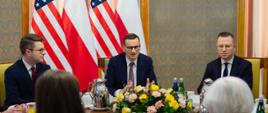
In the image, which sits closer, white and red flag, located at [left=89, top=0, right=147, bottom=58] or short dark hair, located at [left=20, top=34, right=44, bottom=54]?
short dark hair, located at [left=20, top=34, right=44, bottom=54]

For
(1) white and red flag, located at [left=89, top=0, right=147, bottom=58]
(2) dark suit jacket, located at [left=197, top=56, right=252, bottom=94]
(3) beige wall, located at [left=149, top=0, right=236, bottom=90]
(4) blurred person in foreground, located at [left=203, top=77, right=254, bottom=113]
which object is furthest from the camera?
(3) beige wall, located at [left=149, top=0, right=236, bottom=90]

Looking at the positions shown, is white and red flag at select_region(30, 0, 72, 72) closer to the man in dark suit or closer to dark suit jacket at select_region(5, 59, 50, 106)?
dark suit jacket at select_region(5, 59, 50, 106)

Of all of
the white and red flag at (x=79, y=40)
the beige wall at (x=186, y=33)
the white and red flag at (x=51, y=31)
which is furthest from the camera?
the beige wall at (x=186, y=33)

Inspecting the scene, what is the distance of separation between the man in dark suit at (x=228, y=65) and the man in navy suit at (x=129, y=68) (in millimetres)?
565

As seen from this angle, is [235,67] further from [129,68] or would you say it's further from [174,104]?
[174,104]

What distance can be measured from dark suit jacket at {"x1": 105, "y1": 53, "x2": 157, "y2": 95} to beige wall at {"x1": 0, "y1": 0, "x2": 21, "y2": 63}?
1.31 m

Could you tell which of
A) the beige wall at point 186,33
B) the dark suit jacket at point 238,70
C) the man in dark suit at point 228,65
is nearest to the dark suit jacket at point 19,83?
the dark suit jacket at point 238,70

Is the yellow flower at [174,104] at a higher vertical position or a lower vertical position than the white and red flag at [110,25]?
lower

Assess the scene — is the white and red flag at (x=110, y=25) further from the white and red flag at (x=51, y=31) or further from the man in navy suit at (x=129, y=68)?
the man in navy suit at (x=129, y=68)

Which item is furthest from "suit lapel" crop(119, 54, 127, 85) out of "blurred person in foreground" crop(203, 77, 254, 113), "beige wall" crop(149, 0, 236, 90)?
"blurred person in foreground" crop(203, 77, 254, 113)

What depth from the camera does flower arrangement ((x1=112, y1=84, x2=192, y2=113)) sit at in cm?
283

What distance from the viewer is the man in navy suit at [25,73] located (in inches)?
142

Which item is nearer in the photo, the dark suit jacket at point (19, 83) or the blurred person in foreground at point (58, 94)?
the blurred person in foreground at point (58, 94)

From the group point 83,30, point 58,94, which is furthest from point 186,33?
point 58,94
